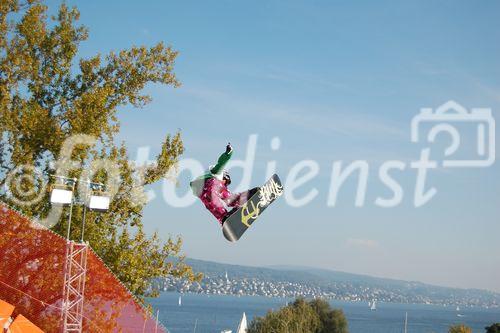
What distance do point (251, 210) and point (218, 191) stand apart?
879mm

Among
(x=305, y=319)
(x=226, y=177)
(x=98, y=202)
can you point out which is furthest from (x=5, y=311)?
(x=305, y=319)

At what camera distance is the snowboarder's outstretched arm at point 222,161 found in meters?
7.61

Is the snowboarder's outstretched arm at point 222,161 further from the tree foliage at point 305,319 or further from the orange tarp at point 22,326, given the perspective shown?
the tree foliage at point 305,319

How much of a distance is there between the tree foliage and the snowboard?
52.8 metres

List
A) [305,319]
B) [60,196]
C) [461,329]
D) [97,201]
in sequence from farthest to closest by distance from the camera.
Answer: [305,319] → [461,329] → [97,201] → [60,196]

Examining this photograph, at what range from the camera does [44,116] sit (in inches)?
683

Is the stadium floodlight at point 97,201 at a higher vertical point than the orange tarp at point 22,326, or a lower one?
higher

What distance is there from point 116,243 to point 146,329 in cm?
415

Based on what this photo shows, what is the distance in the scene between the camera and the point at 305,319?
62.9 meters

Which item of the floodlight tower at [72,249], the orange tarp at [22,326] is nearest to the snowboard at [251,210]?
the floodlight tower at [72,249]

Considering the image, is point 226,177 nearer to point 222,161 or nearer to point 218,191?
point 218,191

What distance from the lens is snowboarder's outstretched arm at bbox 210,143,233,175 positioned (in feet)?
25.0

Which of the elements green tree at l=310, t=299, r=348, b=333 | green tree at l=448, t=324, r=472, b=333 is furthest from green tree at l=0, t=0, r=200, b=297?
green tree at l=310, t=299, r=348, b=333

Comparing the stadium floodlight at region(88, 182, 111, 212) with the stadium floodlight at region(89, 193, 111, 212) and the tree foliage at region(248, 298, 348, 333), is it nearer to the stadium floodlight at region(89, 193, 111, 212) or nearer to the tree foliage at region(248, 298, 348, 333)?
the stadium floodlight at region(89, 193, 111, 212)
